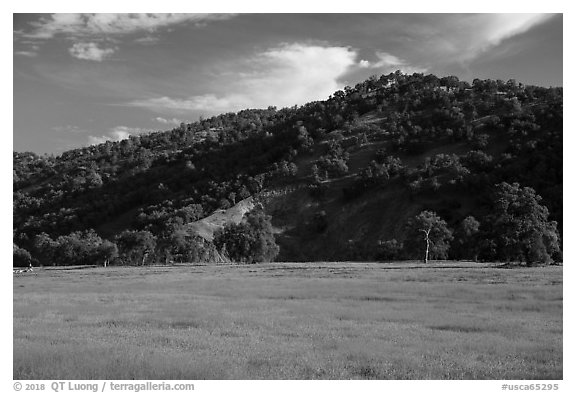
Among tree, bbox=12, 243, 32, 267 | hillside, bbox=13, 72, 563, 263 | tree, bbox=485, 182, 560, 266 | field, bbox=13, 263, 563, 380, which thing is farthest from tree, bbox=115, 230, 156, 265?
tree, bbox=485, 182, 560, 266

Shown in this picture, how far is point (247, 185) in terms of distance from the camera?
317 ft

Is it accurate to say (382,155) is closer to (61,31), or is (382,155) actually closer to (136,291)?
(136,291)

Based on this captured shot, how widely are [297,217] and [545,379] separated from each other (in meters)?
71.9

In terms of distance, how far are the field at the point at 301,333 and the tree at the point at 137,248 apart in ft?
153

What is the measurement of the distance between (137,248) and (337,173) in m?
37.0

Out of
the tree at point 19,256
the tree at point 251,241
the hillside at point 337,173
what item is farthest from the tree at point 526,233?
the tree at point 19,256

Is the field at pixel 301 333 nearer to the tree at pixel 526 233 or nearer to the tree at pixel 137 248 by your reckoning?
the tree at pixel 526 233

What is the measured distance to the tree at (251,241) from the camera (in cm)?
6928

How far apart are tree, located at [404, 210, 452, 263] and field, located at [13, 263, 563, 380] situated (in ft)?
103

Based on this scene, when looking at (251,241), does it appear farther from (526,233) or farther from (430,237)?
(526,233)

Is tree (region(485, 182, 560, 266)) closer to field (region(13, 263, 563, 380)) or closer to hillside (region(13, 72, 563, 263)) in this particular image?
hillside (region(13, 72, 563, 263))

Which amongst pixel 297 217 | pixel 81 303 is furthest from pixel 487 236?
pixel 81 303

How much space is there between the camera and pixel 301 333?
15.6 metres

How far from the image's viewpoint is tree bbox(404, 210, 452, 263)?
58938 millimetres
